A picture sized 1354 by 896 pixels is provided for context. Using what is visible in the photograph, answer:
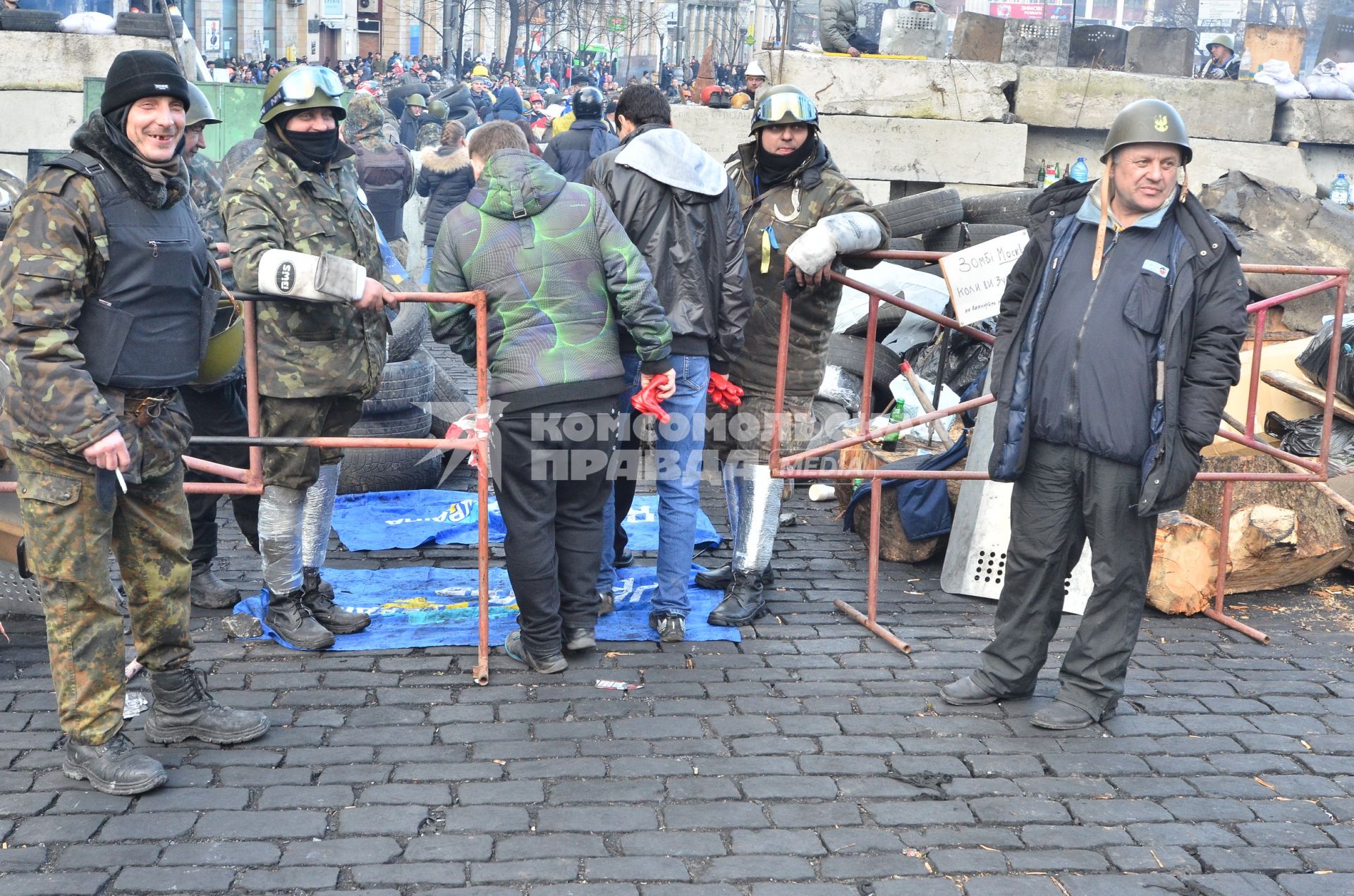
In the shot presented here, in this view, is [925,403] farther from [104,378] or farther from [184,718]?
[104,378]

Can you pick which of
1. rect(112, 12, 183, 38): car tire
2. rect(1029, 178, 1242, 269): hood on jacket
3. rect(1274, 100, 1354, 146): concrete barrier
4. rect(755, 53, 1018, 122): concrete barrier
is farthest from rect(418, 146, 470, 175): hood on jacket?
rect(1029, 178, 1242, 269): hood on jacket

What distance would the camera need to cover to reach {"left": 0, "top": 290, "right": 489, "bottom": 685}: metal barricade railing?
4.48 metres

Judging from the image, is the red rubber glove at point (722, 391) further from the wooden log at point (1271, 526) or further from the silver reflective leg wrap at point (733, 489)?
the wooden log at point (1271, 526)

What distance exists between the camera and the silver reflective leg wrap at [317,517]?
16.5 ft

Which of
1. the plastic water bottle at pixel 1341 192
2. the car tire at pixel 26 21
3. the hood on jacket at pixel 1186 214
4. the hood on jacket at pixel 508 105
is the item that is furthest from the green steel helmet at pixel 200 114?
the hood on jacket at pixel 508 105

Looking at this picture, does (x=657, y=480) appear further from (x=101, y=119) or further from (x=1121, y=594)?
(x=101, y=119)

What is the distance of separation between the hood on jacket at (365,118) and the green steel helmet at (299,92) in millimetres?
8133

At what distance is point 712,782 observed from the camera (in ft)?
12.8

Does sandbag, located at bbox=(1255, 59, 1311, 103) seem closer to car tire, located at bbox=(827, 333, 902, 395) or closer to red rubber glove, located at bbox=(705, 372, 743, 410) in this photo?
car tire, located at bbox=(827, 333, 902, 395)

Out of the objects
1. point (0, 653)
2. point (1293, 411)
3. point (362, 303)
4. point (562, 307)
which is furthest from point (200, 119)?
point (1293, 411)

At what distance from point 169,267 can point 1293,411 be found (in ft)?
18.6

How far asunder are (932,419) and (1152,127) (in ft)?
5.44

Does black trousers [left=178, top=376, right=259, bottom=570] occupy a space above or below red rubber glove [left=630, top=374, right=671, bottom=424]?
below

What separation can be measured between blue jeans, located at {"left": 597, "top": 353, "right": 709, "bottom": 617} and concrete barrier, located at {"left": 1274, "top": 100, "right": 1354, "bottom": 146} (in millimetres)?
8589
